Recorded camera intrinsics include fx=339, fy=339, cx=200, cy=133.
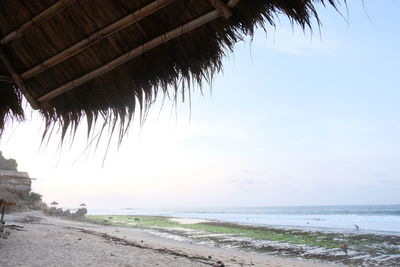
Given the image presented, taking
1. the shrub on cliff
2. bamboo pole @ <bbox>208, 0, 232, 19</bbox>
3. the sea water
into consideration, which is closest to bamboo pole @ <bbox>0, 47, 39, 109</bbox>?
bamboo pole @ <bbox>208, 0, 232, 19</bbox>

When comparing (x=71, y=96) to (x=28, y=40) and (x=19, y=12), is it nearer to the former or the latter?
(x=28, y=40)

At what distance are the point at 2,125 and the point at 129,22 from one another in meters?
1.45

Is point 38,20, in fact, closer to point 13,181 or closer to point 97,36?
point 97,36

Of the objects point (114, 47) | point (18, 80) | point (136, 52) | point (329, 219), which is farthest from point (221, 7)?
point (329, 219)

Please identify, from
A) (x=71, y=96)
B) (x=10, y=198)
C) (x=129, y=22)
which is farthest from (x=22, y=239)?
(x=129, y=22)

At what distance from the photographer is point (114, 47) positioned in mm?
1812

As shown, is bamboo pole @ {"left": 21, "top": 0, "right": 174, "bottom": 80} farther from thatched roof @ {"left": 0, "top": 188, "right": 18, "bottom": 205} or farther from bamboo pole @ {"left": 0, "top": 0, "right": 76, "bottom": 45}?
thatched roof @ {"left": 0, "top": 188, "right": 18, "bottom": 205}

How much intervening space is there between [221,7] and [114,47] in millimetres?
662

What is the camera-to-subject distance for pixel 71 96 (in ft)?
6.90

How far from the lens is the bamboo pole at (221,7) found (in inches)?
56.6

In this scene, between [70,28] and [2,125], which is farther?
[2,125]

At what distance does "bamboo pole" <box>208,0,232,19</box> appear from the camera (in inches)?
56.6

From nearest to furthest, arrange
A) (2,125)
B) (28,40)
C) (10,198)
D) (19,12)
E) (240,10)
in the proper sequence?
(240,10), (19,12), (28,40), (2,125), (10,198)

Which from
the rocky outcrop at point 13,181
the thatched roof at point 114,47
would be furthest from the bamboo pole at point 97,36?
the rocky outcrop at point 13,181
